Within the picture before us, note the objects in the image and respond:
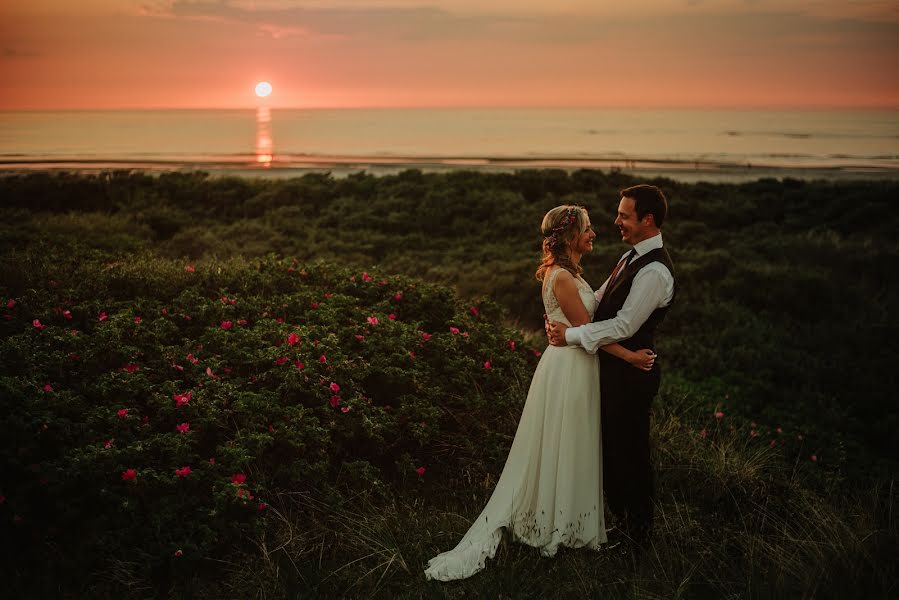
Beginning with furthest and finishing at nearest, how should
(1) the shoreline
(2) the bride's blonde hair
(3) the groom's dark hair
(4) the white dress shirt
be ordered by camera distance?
(1) the shoreline, (2) the bride's blonde hair, (3) the groom's dark hair, (4) the white dress shirt

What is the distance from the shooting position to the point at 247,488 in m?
4.90

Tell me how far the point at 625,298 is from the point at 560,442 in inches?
44.2

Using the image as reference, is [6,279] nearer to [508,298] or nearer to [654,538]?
[654,538]

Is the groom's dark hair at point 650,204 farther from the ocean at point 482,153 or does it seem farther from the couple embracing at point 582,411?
the ocean at point 482,153

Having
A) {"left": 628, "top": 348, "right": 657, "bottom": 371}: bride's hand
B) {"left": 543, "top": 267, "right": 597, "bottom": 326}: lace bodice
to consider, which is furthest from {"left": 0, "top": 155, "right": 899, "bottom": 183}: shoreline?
{"left": 628, "top": 348, "right": 657, "bottom": 371}: bride's hand

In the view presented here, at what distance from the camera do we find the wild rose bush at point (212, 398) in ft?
15.4

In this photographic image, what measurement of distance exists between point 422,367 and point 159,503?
304 cm

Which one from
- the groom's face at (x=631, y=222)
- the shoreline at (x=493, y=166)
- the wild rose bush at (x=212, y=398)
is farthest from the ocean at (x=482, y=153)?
the groom's face at (x=631, y=222)

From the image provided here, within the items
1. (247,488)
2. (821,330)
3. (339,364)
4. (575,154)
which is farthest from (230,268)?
(575,154)

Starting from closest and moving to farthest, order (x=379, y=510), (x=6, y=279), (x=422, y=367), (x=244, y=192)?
(x=379, y=510) → (x=422, y=367) → (x=6, y=279) → (x=244, y=192)

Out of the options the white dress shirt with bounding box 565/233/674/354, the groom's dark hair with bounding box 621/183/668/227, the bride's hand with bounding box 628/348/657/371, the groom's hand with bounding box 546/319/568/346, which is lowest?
the bride's hand with bounding box 628/348/657/371

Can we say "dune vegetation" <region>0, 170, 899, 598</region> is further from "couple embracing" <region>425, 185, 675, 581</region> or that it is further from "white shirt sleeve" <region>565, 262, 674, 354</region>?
"white shirt sleeve" <region>565, 262, 674, 354</region>

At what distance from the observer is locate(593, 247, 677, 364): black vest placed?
15.0ft

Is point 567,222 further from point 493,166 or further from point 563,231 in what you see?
point 493,166
